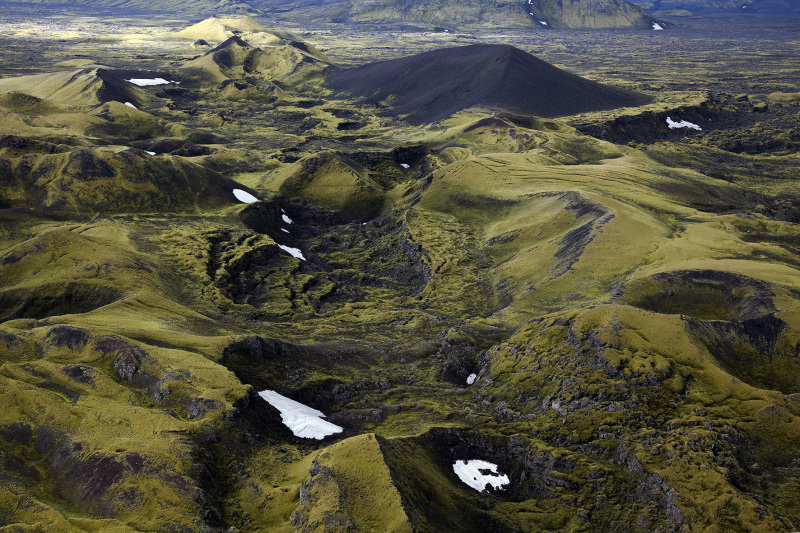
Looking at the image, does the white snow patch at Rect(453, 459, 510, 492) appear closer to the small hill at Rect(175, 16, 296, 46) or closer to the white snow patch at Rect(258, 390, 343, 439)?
the white snow patch at Rect(258, 390, 343, 439)

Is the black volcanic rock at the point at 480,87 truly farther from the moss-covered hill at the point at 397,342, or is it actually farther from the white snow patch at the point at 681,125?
the moss-covered hill at the point at 397,342

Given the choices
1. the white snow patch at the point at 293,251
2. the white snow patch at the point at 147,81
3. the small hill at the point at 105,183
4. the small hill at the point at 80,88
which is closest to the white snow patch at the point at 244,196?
the small hill at the point at 105,183

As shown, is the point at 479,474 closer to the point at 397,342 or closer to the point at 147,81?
the point at 397,342

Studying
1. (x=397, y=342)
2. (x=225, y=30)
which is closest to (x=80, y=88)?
(x=397, y=342)

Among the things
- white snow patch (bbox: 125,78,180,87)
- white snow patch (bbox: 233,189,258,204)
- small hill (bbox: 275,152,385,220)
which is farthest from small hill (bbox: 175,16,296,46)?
white snow patch (bbox: 233,189,258,204)

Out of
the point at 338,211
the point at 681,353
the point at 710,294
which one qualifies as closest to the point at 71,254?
the point at 338,211

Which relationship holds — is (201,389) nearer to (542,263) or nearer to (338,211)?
(542,263)
